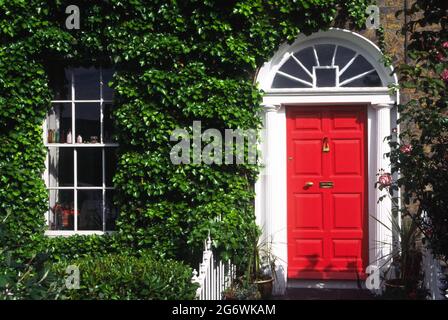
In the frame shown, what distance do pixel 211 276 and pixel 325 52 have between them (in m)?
3.28

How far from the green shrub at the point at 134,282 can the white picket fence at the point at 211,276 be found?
12cm

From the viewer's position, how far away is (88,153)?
7.53 m

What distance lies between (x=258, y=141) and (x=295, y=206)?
3.09 feet

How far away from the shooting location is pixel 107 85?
7492mm

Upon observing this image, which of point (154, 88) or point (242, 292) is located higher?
point (154, 88)

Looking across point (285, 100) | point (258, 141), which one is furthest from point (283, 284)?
point (285, 100)

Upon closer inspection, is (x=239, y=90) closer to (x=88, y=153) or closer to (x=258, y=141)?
(x=258, y=141)

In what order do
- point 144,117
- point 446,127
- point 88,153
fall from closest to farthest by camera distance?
point 446,127
point 144,117
point 88,153

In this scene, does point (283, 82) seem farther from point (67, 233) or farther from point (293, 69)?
point (67, 233)

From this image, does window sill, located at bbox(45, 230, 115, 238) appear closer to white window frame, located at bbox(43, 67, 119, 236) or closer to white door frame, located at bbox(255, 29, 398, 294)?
white window frame, located at bbox(43, 67, 119, 236)

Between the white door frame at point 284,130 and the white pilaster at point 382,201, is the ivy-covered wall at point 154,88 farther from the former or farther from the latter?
the white pilaster at point 382,201

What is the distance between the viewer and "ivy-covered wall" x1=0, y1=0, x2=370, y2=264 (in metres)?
7.09

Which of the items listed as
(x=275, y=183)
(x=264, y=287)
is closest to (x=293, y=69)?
(x=275, y=183)
